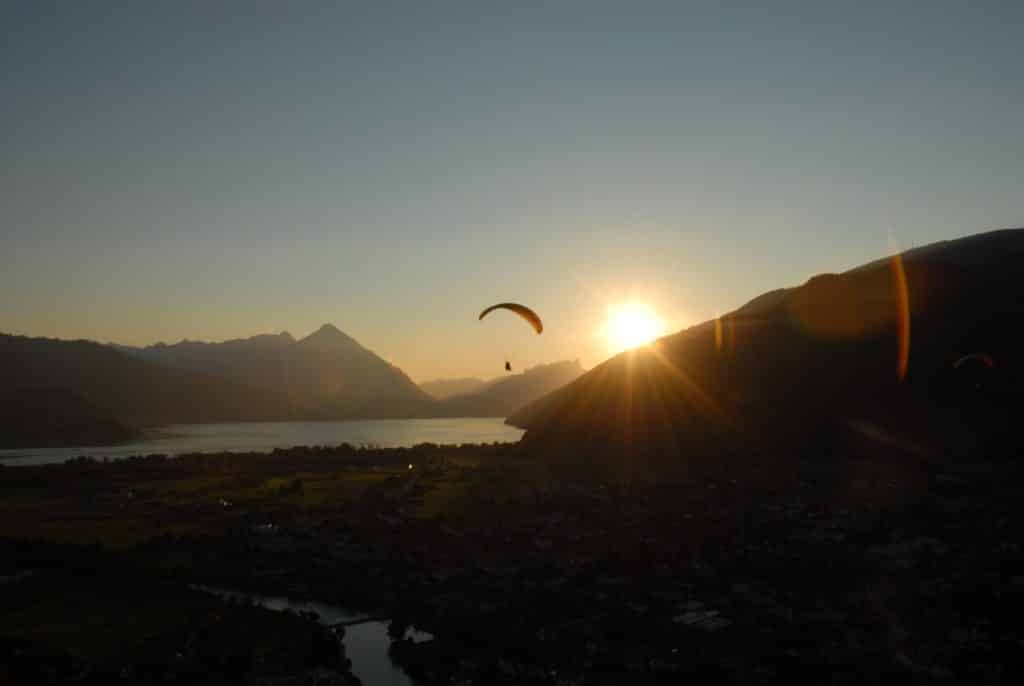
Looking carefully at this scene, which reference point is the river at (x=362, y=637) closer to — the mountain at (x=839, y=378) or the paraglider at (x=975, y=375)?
the mountain at (x=839, y=378)

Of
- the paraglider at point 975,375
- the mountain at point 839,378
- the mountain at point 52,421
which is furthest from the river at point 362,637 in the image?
the mountain at point 52,421

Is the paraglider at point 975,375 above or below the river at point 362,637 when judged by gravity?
above

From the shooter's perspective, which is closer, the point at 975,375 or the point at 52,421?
Result: the point at 975,375

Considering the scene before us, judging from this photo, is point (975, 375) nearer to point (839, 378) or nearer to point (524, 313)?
point (839, 378)

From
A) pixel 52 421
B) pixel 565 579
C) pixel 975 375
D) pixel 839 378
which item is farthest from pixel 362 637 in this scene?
pixel 52 421

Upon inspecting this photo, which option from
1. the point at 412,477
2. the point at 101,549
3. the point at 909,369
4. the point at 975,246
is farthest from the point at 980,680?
the point at 975,246

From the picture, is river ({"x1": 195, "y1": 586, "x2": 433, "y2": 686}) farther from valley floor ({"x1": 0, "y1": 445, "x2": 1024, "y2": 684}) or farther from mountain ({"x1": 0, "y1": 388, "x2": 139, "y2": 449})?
mountain ({"x1": 0, "y1": 388, "x2": 139, "y2": 449})

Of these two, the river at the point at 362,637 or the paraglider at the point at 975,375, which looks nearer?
the river at the point at 362,637

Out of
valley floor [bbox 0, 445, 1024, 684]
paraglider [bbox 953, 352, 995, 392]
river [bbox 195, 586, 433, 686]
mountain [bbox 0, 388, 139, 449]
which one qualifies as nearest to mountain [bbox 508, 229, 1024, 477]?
paraglider [bbox 953, 352, 995, 392]
